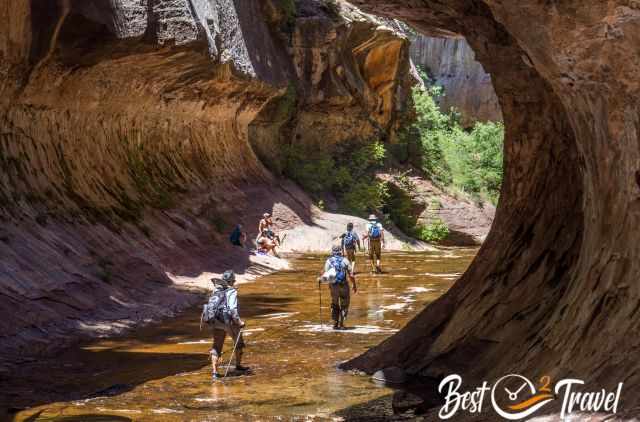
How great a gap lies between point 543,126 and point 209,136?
2206 centimetres

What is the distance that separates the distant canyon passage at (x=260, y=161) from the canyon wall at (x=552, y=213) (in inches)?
0.7

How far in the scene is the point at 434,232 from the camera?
3938 cm

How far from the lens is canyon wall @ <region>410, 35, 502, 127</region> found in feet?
177

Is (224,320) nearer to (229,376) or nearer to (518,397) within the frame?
(229,376)

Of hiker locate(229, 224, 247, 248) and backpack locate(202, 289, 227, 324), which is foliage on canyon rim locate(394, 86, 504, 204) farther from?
backpack locate(202, 289, 227, 324)

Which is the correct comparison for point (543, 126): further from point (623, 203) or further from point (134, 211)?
point (134, 211)

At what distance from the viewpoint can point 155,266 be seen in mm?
19031

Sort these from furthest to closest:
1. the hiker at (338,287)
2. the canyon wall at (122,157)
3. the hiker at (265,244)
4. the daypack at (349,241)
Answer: the hiker at (265,244) → the daypack at (349,241) → the canyon wall at (122,157) → the hiker at (338,287)

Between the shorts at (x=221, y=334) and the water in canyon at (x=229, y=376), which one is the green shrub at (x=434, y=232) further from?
the shorts at (x=221, y=334)

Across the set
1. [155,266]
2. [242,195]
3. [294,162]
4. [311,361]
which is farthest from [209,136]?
[311,361]

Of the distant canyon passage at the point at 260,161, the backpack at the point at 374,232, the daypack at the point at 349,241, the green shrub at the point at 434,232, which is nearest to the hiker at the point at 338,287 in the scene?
the distant canyon passage at the point at 260,161

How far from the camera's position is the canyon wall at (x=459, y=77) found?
54062 mm

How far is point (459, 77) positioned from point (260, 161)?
23.2 meters

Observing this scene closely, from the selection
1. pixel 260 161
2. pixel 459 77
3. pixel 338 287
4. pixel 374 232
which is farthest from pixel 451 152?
pixel 338 287
